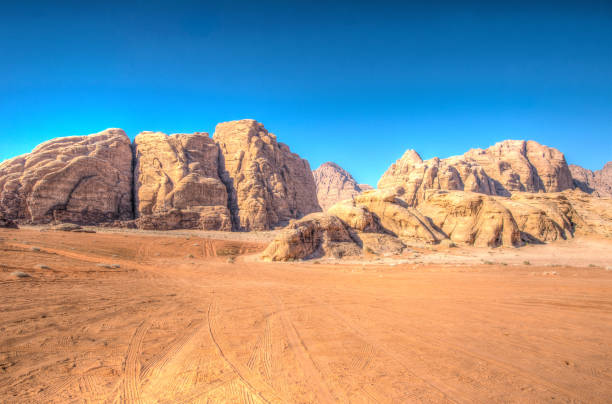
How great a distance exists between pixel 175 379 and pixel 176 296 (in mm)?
5247

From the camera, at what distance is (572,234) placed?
84.0 feet

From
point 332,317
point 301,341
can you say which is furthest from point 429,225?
point 301,341

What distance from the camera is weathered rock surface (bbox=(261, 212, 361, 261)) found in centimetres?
1845

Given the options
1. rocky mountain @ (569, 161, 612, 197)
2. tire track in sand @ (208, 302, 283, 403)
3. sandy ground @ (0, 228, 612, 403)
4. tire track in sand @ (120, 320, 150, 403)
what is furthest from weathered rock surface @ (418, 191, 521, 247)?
rocky mountain @ (569, 161, 612, 197)

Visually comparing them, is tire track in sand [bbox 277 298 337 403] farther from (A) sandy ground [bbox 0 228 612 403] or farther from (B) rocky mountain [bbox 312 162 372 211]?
(B) rocky mountain [bbox 312 162 372 211]

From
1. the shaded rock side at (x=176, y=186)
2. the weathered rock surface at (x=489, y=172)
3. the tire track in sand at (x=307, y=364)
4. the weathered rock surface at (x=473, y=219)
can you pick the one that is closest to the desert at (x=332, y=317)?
the tire track in sand at (x=307, y=364)

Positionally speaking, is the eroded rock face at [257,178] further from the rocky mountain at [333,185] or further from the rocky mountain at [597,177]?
the rocky mountain at [597,177]

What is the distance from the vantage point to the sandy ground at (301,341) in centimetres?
321

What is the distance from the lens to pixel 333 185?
12681cm

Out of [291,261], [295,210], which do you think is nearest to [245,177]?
[295,210]

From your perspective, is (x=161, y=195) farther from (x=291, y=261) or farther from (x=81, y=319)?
(x=81, y=319)

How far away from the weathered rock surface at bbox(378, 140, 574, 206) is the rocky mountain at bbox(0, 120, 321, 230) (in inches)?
1100

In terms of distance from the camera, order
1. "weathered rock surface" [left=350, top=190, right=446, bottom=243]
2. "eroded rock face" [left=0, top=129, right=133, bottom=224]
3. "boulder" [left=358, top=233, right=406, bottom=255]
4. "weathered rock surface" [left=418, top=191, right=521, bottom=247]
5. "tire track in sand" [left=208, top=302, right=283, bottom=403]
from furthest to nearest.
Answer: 1. "eroded rock face" [left=0, top=129, right=133, bottom=224]
2. "weathered rock surface" [left=350, top=190, right=446, bottom=243]
3. "weathered rock surface" [left=418, top=191, right=521, bottom=247]
4. "boulder" [left=358, top=233, right=406, bottom=255]
5. "tire track in sand" [left=208, top=302, right=283, bottom=403]

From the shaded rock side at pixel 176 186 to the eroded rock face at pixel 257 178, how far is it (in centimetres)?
360
